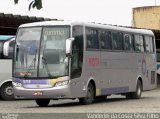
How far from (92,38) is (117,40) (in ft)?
8.57

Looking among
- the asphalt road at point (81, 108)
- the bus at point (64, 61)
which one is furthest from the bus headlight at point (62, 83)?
the asphalt road at point (81, 108)

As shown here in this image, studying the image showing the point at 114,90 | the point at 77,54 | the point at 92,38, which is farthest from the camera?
the point at 114,90

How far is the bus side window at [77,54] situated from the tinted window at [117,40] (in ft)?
10.5

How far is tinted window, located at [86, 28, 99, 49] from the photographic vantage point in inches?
784

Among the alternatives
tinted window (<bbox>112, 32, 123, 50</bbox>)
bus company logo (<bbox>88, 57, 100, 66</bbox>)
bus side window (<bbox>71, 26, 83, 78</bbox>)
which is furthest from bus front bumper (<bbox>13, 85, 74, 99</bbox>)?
tinted window (<bbox>112, 32, 123, 50</bbox>)

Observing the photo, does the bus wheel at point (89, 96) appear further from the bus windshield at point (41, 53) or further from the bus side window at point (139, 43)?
the bus side window at point (139, 43)

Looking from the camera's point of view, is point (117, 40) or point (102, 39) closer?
point (102, 39)

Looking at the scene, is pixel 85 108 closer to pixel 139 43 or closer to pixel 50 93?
pixel 50 93

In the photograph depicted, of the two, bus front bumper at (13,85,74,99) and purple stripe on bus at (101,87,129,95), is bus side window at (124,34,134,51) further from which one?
bus front bumper at (13,85,74,99)

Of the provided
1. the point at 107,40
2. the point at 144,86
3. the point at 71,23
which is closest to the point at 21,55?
the point at 71,23

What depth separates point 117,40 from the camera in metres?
22.6

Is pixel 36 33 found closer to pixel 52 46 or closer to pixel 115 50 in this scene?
pixel 52 46

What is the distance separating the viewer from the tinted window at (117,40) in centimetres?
2229

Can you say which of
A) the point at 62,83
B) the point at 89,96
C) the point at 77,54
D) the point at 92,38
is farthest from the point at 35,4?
the point at 92,38
